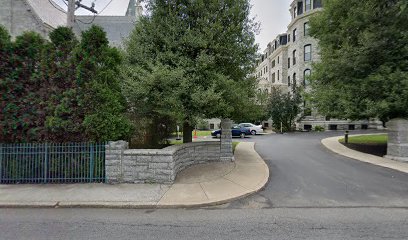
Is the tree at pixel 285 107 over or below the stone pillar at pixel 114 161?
over

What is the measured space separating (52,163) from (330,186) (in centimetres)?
887

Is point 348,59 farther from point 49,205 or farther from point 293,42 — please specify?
point 293,42

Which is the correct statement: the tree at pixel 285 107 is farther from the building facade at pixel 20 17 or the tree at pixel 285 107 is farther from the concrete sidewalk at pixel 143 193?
the building facade at pixel 20 17

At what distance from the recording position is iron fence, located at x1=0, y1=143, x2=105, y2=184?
6.91 metres

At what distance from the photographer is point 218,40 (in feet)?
28.1

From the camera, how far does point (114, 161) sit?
6.88 m

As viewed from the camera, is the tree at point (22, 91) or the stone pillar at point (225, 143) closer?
the tree at point (22, 91)

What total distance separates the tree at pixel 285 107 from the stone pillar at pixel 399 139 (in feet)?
56.5

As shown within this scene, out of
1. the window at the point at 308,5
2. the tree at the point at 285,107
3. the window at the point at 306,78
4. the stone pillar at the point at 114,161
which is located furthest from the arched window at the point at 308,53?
the stone pillar at the point at 114,161

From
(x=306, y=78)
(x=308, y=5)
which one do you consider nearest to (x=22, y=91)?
(x=306, y=78)

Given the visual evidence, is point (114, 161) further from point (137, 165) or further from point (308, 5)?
point (308, 5)

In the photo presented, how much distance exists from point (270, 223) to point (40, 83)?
26.1ft

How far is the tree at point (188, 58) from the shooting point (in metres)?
7.63

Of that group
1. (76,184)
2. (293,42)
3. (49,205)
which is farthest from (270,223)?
(293,42)
